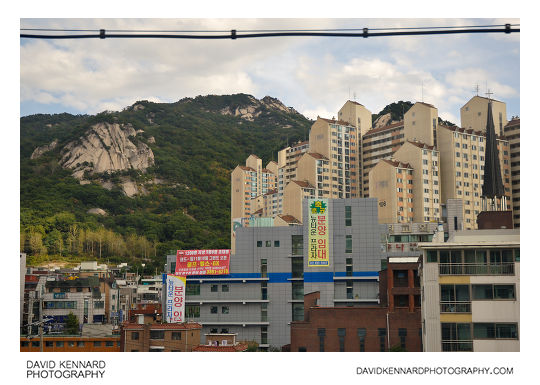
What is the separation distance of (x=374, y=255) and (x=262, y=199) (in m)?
68.8

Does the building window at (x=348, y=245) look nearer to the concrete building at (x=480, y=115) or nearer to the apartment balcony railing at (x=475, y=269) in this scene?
the apartment balcony railing at (x=475, y=269)

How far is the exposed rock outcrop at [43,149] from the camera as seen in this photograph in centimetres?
12419

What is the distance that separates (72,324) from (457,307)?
33213 millimetres

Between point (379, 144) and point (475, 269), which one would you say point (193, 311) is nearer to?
point (475, 269)

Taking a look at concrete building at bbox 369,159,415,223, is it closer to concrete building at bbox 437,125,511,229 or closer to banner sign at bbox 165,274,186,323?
concrete building at bbox 437,125,511,229

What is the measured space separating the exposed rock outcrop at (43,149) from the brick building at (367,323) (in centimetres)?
9316

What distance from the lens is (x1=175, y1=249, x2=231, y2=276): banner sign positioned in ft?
176

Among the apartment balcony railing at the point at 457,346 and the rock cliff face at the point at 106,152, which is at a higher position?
the rock cliff face at the point at 106,152

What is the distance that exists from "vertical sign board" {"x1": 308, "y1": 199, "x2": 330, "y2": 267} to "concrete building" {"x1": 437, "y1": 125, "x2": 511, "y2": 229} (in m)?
41.6

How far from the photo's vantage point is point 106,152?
142500mm

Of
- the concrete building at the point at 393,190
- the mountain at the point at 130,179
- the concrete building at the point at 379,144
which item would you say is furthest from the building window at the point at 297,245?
the mountain at the point at 130,179

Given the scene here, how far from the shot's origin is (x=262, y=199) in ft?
397
